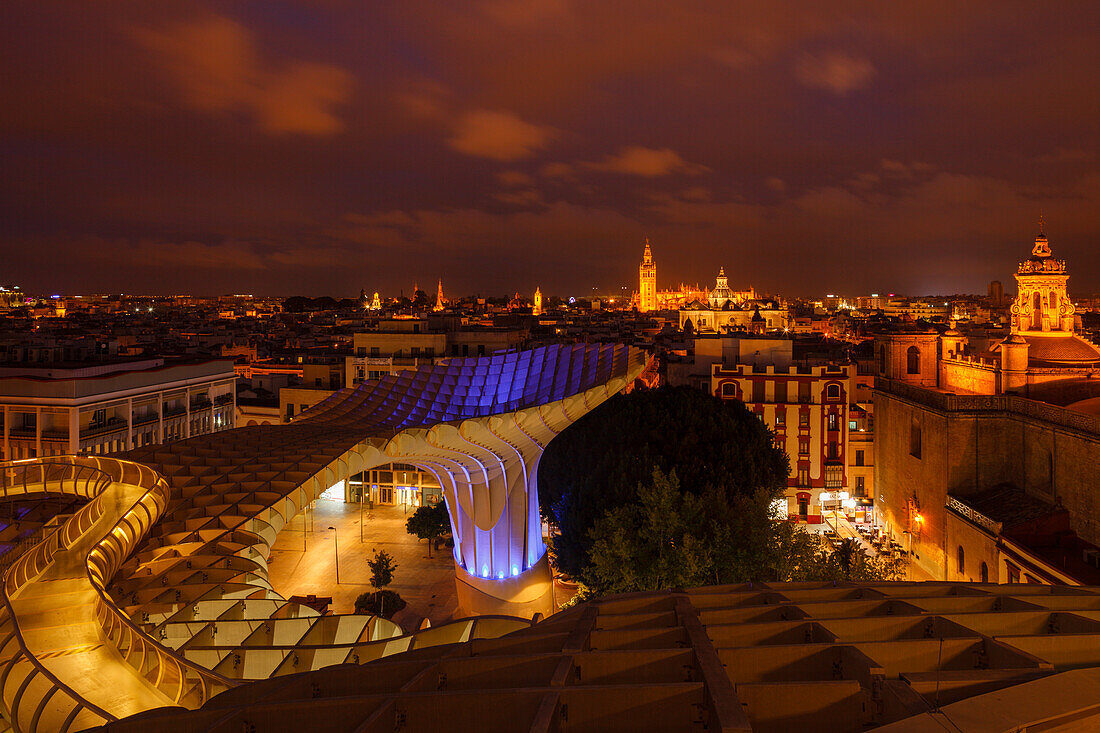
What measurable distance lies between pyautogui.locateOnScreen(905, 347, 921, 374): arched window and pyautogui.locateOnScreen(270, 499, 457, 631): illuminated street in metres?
24.2

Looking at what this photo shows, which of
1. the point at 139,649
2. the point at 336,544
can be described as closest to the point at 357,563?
the point at 336,544

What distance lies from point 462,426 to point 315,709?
49.4ft

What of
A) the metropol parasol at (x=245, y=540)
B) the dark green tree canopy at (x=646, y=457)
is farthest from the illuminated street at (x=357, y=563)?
the dark green tree canopy at (x=646, y=457)

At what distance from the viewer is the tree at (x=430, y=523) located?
31.5m

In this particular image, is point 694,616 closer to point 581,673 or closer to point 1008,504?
point 581,673

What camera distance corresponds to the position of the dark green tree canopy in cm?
2331

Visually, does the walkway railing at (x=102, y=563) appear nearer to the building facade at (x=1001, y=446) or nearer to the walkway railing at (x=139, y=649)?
the walkway railing at (x=139, y=649)

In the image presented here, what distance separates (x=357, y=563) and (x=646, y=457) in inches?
559

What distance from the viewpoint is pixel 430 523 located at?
31.6 meters

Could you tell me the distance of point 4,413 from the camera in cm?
3083

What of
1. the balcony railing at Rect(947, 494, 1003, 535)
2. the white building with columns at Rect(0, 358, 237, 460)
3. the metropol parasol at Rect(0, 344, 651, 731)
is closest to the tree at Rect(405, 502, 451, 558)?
the metropol parasol at Rect(0, 344, 651, 731)

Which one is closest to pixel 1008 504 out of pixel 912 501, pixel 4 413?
pixel 912 501

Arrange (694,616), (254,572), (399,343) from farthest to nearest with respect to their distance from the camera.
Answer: (399,343), (254,572), (694,616)

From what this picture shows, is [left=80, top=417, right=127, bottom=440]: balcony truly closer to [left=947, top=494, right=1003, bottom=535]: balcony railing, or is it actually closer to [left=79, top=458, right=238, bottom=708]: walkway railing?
[left=79, top=458, right=238, bottom=708]: walkway railing
